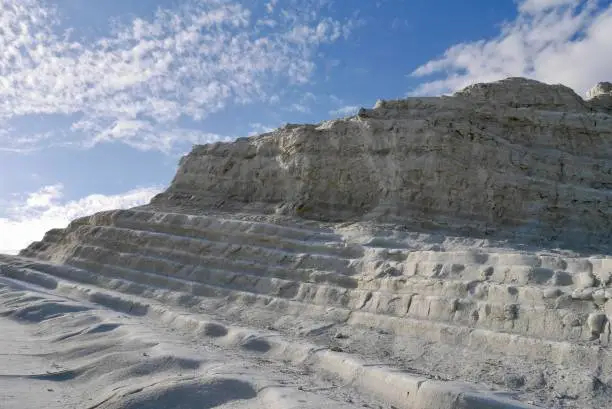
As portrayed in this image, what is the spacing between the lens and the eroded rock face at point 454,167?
1120 cm

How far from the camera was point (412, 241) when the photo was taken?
10039 millimetres

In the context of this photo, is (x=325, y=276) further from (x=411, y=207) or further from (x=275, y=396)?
(x=275, y=396)

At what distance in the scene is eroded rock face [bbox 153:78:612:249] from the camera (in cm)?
1120

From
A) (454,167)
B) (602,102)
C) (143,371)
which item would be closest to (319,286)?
(143,371)

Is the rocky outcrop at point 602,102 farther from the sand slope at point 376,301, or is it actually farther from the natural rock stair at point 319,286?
the natural rock stair at point 319,286

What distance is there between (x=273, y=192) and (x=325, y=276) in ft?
16.5

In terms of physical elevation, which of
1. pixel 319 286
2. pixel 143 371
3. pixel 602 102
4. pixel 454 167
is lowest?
pixel 143 371

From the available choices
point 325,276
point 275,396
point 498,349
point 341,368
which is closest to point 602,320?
point 498,349

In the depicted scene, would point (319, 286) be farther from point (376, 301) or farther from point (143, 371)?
point (143, 371)

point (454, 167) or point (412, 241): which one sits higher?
point (454, 167)

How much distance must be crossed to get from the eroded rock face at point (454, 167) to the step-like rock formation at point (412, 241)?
41mm

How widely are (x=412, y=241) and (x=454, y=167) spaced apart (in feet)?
8.67

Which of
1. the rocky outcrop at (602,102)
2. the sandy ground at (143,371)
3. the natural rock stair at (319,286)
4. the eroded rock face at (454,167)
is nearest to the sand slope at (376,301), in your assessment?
the natural rock stair at (319,286)

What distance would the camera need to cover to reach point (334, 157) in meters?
13.2
